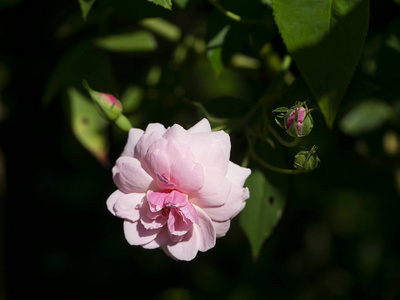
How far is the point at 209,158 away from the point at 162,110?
465 millimetres

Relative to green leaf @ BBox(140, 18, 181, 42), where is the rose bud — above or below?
above

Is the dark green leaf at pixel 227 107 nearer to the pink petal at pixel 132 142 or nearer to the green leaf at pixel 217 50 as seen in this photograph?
the green leaf at pixel 217 50

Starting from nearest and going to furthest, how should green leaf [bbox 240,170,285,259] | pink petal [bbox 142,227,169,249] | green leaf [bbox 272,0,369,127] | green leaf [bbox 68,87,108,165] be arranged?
green leaf [bbox 272,0,369,127], pink petal [bbox 142,227,169,249], green leaf [bbox 240,170,285,259], green leaf [bbox 68,87,108,165]

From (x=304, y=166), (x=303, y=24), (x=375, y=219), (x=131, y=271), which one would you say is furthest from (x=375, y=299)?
(x=303, y=24)

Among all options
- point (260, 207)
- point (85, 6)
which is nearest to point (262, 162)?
point (260, 207)

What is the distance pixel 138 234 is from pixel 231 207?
0.43ft

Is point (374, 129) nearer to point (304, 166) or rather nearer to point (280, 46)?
point (280, 46)

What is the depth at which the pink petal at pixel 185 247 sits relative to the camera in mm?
649

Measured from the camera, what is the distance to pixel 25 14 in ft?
4.43

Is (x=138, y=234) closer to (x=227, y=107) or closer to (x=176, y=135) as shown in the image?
(x=176, y=135)

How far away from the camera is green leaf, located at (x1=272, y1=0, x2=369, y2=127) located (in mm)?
564

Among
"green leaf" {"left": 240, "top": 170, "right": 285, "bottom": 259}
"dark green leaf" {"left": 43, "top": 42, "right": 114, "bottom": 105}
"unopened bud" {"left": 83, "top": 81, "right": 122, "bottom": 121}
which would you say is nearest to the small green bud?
"green leaf" {"left": 240, "top": 170, "right": 285, "bottom": 259}

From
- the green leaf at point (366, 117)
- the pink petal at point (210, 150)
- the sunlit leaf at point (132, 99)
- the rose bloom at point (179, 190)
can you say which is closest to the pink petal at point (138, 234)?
the rose bloom at point (179, 190)

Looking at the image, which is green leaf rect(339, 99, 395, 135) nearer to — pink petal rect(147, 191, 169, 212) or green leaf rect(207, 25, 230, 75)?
green leaf rect(207, 25, 230, 75)
